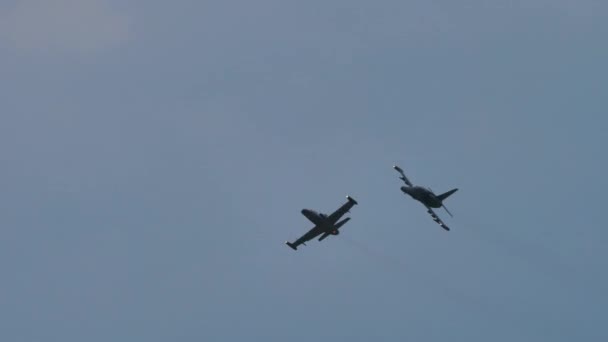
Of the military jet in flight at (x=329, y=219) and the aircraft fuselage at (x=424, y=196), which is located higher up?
the aircraft fuselage at (x=424, y=196)

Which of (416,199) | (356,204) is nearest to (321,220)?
(356,204)

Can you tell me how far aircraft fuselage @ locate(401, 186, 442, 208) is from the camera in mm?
161000

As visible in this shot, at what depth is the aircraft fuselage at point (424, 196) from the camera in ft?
528

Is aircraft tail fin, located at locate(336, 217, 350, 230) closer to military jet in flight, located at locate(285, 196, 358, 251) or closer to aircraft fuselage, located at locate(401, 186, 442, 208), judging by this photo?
military jet in flight, located at locate(285, 196, 358, 251)

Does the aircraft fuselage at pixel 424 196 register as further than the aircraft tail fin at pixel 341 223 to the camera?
Yes

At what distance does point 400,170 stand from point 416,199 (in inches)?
414

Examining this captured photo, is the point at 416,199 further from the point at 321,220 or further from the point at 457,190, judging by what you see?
the point at 321,220

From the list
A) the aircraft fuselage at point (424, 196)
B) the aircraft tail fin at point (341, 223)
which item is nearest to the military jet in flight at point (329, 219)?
the aircraft tail fin at point (341, 223)

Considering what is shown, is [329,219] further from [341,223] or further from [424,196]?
[424,196]

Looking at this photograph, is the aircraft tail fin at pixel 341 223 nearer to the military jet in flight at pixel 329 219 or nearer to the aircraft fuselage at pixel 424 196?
the military jet in flight at pixel 329 219

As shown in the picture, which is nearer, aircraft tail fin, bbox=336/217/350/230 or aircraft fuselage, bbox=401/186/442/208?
aircraft tail fin, bbox=336/217/350/230

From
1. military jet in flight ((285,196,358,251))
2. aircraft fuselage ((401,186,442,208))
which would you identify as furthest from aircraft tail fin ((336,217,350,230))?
aircraft fuselage ((401,186,442,208))

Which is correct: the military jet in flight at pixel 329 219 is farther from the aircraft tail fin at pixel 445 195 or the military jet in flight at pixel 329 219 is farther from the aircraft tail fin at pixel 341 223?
the aircraft tail fin at pixel 445 195

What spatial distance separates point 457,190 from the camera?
158125 mm
